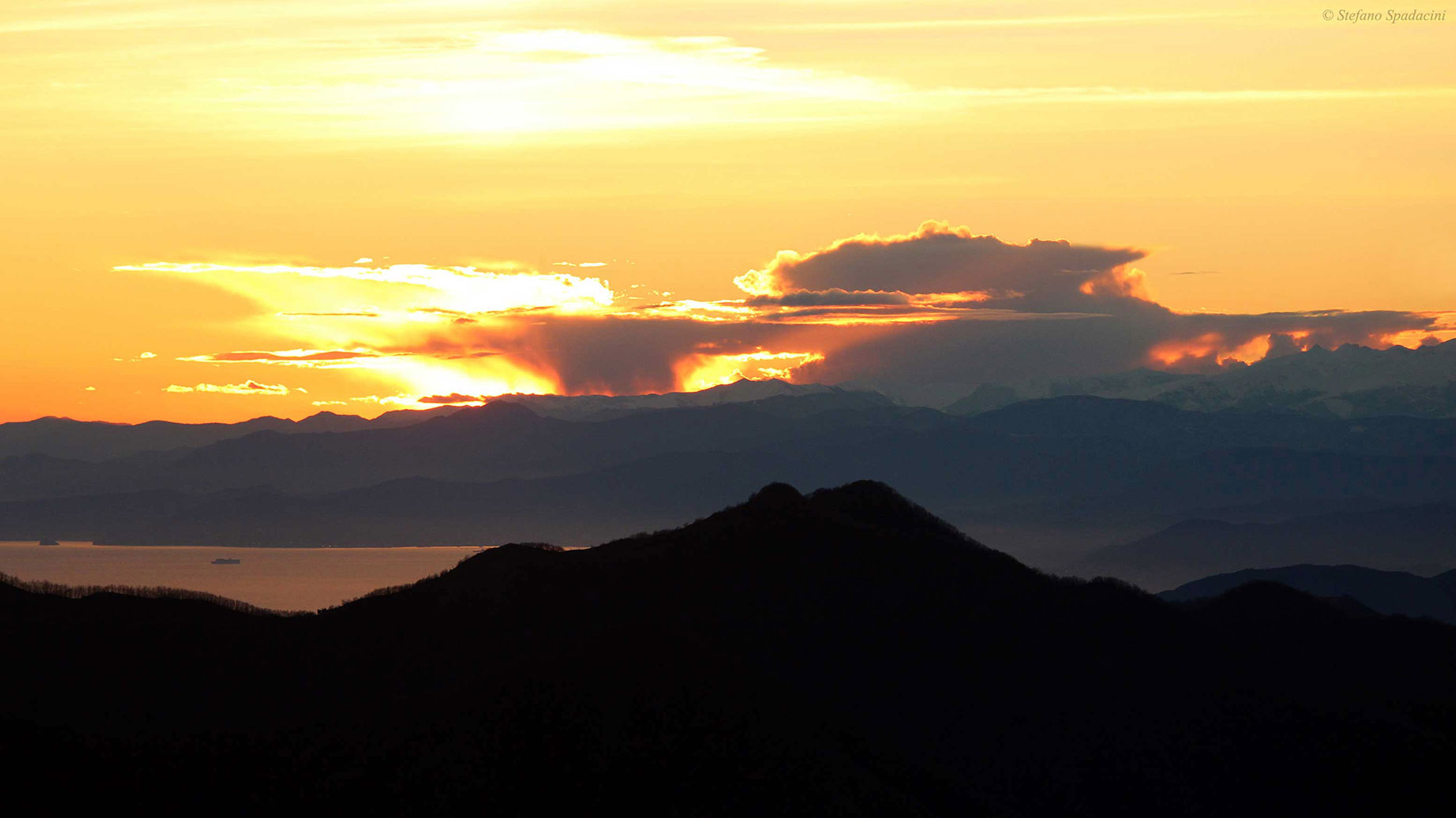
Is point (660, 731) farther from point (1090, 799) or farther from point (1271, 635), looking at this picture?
point (1271, 635)

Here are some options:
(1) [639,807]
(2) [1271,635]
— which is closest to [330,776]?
(1) [639,807]

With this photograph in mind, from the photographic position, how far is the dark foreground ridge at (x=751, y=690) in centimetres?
9219

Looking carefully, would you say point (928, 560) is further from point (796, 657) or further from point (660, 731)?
point (660, 731)

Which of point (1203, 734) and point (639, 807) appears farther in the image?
point (1203, 734)

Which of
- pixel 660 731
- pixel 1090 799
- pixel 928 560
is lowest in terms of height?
pixel 1090 799

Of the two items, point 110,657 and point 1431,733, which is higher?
point 110,657

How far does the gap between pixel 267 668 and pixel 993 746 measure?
171 ft

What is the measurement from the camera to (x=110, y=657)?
106 meters

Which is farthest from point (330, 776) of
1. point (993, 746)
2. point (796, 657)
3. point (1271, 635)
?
point (1271, 635)

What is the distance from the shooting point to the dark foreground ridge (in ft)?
302

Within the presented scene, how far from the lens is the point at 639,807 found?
294 ft

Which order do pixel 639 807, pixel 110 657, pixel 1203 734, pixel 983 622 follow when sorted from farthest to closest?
pixel 983 622, pixel 1203 734, pixel 110 657, pixel 639 807

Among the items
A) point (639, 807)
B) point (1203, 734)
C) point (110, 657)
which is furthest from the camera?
point (1203, 734)

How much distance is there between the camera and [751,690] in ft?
330
